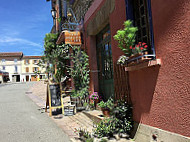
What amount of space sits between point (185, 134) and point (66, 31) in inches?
219

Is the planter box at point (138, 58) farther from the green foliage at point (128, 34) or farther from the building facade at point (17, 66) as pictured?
the building facade at point (17, 66)

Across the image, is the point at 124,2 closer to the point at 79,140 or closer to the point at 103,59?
the point at 103,59

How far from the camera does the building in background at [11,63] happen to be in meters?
51.4

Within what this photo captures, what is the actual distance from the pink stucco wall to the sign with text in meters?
4.10

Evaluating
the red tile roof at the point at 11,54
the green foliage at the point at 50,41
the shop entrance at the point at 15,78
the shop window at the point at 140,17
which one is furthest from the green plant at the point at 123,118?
the shop entrance at the point at 15,78

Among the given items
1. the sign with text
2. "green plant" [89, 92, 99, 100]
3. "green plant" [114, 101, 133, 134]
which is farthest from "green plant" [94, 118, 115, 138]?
the sign with text

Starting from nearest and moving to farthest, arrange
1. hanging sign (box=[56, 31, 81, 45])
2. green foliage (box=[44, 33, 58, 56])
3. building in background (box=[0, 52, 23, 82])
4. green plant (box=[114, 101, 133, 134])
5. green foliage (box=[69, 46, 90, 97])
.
Result: green plant (box=[114, 101, 133, 134]) < green foliage (box=[69, 46, 90, 97]) < hanging sign (box=[56, 31, 81, 45]) < green foliage (box=[44, 33, 58, 56]) < building in background (box=[0, 52, 23, 82])

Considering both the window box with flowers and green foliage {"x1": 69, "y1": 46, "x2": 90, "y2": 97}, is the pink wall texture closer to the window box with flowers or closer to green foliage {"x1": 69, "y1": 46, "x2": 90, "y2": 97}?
the window box with flowers

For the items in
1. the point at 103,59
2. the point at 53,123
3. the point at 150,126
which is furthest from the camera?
the point at 103,59

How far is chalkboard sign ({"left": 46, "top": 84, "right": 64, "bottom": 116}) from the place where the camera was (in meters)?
6.86

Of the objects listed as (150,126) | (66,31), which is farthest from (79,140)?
(66,31)

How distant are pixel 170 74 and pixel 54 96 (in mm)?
4761

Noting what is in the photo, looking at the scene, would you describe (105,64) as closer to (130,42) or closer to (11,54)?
(130,42)

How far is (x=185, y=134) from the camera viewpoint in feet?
9.30
